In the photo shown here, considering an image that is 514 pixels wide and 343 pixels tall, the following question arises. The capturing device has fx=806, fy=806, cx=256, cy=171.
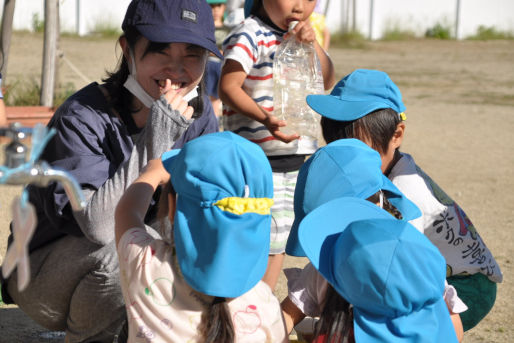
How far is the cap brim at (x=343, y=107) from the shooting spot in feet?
9.96

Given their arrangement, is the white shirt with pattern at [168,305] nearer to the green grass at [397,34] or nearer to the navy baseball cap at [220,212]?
the navy baseball cap at [220,212]

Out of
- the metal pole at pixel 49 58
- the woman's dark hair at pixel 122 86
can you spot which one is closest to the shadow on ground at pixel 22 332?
the woman's dark hair at pixel 122 86

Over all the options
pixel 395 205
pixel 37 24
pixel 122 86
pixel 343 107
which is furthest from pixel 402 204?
pixel 37 24

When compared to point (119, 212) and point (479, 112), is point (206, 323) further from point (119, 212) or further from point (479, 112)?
point (479, 112)

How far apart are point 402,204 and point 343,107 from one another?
1.83ft

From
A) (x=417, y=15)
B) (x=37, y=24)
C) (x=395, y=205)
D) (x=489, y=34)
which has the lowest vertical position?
(x=489, y=34)

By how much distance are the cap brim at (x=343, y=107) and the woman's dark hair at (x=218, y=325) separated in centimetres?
110

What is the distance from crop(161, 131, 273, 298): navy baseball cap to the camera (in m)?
2.06

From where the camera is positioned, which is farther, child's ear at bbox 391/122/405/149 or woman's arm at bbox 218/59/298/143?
woman's arm at bbox 218/59/298/143

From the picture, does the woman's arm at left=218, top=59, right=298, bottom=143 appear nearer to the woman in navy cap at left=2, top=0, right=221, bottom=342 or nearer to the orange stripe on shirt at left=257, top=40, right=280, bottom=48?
the orange stripe on shirt at left=257, top=40, right=280, bottom=48

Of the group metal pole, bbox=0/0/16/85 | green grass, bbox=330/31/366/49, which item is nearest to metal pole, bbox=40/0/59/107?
metal pole, bbox=0/0/16/85

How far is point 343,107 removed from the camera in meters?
3.11

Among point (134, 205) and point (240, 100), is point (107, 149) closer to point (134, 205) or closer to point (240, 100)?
point (134, 205)

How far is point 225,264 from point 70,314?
3.44ft
